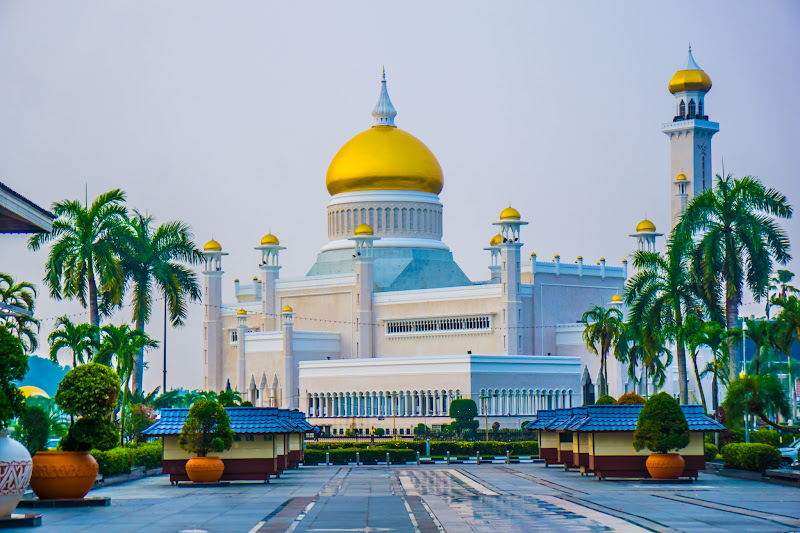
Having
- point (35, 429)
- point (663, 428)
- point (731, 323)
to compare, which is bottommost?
point (663, 428)

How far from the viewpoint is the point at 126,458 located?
120 ft

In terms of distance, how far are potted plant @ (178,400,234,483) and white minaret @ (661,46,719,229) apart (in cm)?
5106

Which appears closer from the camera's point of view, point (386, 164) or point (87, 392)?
point (87, 392)

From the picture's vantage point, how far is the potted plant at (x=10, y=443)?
19906 millimetres

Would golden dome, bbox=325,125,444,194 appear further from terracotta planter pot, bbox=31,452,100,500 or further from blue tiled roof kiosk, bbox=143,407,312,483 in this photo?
terracotta planter pot, bbox=31,452,100,500

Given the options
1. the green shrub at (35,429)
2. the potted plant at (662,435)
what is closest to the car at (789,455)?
the potted plant at (662,435)

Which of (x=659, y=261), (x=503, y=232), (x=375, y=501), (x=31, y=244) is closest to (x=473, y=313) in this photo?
(x=503, y=232)

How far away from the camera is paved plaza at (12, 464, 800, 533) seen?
65.8 ft

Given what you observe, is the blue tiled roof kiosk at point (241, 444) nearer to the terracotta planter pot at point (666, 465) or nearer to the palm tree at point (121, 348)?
the palm tree at point (121, 348)

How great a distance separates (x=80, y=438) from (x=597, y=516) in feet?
32.3

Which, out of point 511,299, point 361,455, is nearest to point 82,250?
point 361,455

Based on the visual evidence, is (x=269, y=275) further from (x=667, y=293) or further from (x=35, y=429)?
(x=35, y=429)

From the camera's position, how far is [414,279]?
85.0m

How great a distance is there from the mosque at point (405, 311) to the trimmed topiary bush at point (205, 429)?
3519 centimetres
